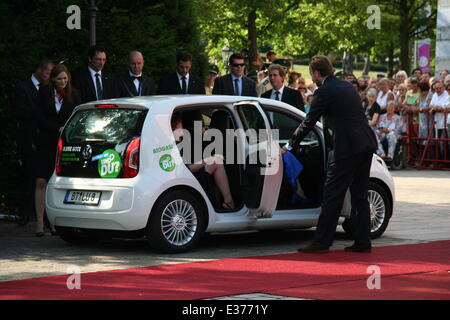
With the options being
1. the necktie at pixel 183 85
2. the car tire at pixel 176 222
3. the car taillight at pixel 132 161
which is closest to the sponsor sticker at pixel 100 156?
the car taillight at pixel 132 161

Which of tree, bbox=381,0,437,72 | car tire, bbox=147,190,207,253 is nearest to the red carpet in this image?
car tire, bbox=147,190,207,253

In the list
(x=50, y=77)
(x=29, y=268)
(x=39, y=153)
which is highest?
(x=50, y=77)

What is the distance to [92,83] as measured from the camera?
486 inches

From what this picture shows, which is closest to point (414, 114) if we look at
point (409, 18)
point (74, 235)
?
point (74, 235)

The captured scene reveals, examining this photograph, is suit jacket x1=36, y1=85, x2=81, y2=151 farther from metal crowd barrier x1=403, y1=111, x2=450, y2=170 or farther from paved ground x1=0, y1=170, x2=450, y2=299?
metal crowd barrier x1=403, y1=111, x2=450, y2=170

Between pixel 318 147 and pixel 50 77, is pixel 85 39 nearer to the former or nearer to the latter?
pixel 50 77

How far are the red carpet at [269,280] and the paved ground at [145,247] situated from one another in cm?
46

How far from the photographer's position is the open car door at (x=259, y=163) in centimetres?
1055

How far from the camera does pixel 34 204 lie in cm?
1303

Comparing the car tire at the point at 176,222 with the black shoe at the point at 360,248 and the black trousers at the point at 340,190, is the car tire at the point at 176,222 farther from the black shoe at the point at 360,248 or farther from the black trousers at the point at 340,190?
the black shoe at the point at 360,248
